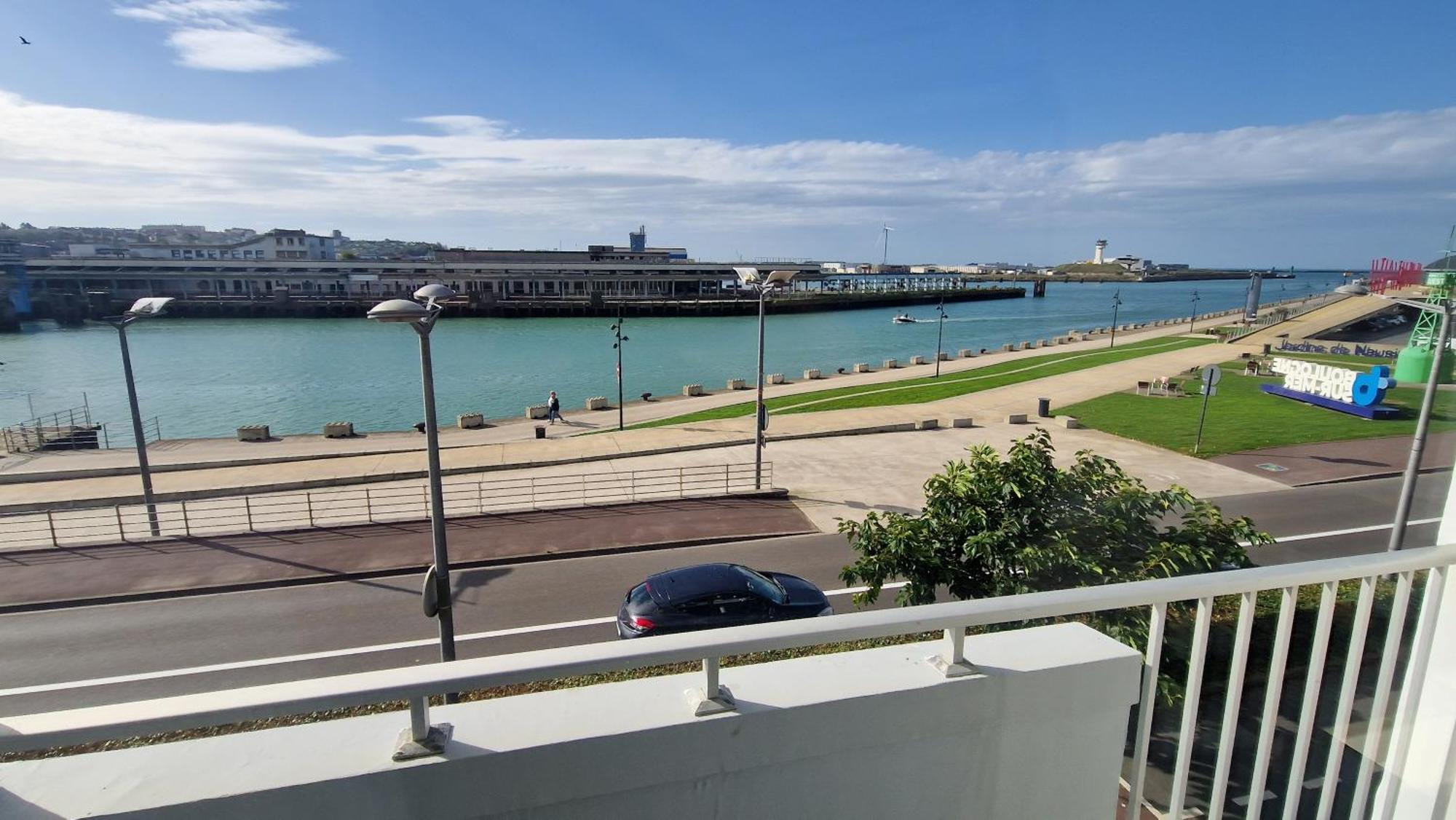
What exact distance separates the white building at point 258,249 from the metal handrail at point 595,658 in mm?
111217

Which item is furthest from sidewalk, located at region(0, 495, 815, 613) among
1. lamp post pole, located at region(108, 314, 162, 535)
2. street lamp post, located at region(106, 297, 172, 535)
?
street lamp post, located at region(106, 297, 172, 535)

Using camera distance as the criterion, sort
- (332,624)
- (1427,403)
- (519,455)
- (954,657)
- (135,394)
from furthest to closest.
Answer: (519,455) → (135,394) → (332,624) → (1427,403) → (954,657)

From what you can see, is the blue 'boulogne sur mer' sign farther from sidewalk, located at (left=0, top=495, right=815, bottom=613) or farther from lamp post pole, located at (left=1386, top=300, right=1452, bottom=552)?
sidewalk, located at (left=0, top=495, right=815, bottom=613)

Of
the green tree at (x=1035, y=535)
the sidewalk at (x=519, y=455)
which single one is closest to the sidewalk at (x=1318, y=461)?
the sidewalk at (x=519, y=455)

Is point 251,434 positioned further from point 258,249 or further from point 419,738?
point 258,249

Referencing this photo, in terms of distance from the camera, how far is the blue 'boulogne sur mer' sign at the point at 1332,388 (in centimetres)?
1556

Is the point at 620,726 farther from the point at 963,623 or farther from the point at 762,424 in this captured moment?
the point at 762,424

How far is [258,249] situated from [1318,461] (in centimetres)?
12287

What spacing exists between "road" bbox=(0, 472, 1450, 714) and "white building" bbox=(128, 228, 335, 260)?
3977 inches

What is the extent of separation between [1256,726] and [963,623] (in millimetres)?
1739

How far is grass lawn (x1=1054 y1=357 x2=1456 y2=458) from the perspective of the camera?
719 inches

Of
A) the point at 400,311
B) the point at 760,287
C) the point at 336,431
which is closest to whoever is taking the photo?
the point at 400,311

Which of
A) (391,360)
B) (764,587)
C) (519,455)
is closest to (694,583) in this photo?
(764,587)

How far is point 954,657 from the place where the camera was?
1637 mm
